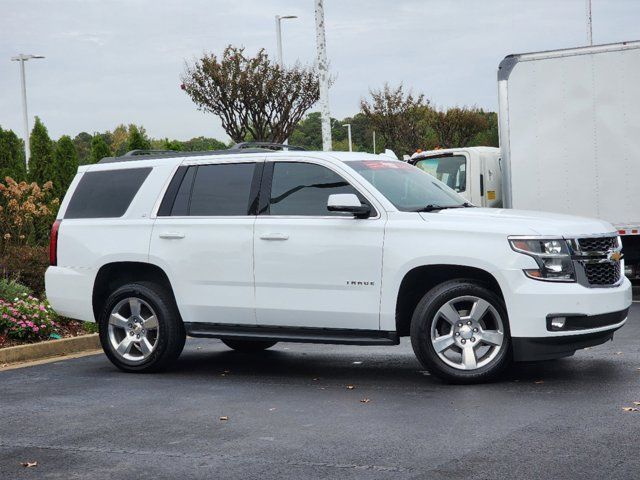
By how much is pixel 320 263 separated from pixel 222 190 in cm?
134

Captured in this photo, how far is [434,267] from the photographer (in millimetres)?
8742

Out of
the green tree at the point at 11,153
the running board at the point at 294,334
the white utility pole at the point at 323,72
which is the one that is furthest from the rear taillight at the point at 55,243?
the green tree at the point at 11,153

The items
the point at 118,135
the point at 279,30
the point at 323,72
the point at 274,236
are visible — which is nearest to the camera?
the point at 274,236

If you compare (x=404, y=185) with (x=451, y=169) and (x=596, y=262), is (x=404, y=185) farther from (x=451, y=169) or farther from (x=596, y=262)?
(x=451, y=169)

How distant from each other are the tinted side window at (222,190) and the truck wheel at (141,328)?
35.6 inches

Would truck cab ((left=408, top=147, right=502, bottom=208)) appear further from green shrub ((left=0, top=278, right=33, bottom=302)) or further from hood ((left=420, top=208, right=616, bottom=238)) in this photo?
hood ((left=420, top=208, right=616, bottom=238))

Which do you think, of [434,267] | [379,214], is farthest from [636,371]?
[379,214]

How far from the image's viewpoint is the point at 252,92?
113 feet

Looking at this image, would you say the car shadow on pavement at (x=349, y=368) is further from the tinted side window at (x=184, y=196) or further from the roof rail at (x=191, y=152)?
the roof rail at (x=191, y=152)

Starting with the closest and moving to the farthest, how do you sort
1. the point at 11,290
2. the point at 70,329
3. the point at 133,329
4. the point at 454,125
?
the point at 133,329, the point at 70,329, the point at 11,290, the point at 454,125

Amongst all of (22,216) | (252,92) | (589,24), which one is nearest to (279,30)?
(252,92)

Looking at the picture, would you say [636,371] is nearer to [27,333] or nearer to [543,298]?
[543,298]

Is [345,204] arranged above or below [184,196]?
below

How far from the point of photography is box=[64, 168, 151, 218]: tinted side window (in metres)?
Answer: 10.2
